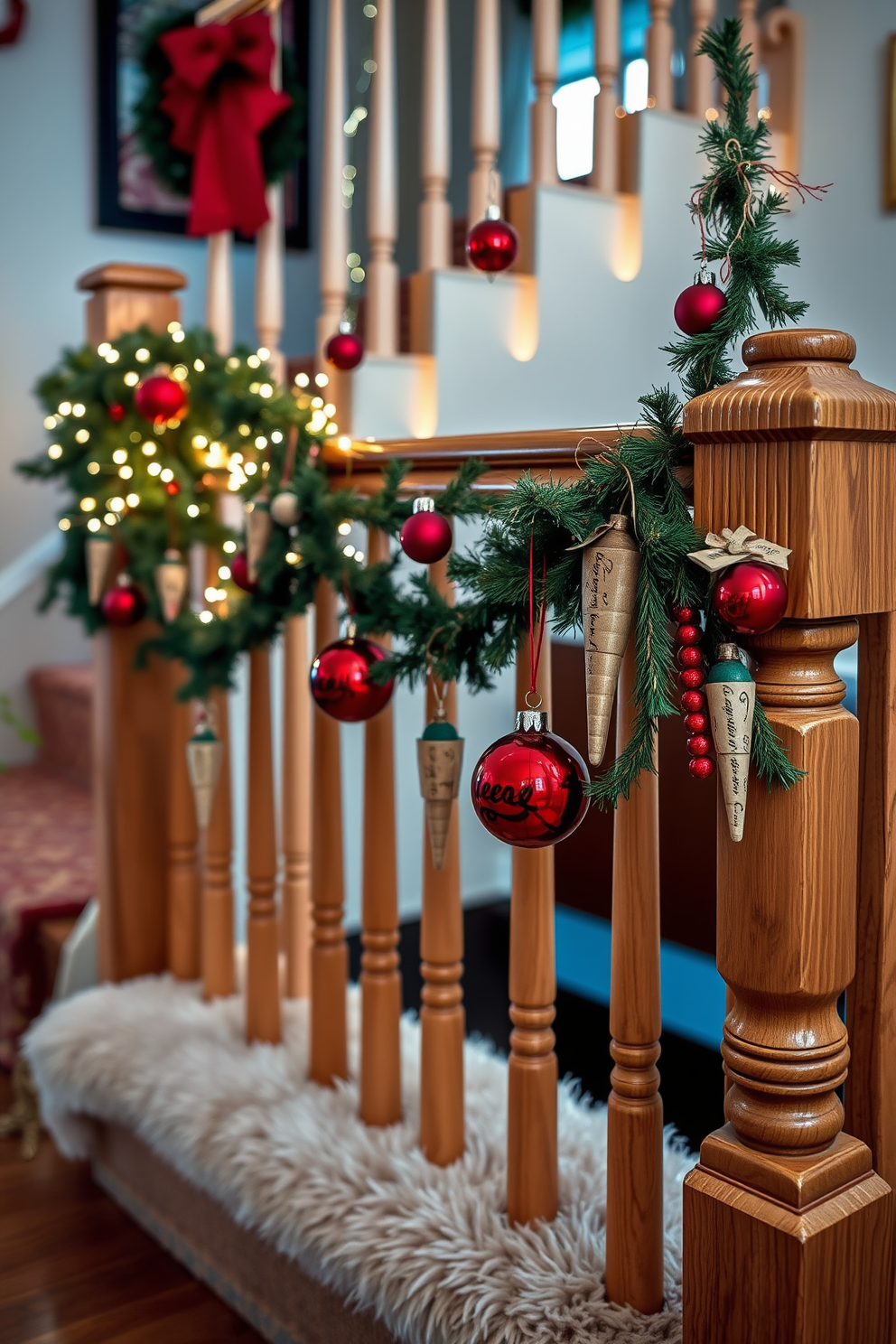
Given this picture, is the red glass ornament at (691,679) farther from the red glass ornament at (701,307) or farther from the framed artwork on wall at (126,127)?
the framed artwork on wall at (126,127)

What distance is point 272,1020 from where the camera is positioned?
1618mm

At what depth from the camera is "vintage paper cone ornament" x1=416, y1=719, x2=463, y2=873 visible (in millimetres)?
1181

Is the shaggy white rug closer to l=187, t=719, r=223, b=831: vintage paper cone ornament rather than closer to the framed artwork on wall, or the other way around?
l=187, t=719, r=223, b=831: vintage paper cone ornament

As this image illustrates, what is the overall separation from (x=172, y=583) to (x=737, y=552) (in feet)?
3.46

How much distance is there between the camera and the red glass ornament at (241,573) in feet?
4.97

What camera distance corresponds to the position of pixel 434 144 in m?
2.03

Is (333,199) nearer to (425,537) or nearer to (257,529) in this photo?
(257,529)

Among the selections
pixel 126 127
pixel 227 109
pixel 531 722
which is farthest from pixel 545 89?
pixel 126 127

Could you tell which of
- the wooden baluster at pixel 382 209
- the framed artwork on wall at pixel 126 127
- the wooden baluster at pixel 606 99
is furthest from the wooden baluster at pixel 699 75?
the framed artwork on wall at pixel 126 127

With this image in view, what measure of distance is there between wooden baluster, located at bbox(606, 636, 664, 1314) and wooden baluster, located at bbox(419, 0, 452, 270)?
48.4 inches

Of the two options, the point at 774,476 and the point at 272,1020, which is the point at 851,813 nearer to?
the point at 774,476

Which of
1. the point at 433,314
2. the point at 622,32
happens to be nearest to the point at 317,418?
the point at 433,314

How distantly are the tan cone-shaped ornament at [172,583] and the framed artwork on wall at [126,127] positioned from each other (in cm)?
204

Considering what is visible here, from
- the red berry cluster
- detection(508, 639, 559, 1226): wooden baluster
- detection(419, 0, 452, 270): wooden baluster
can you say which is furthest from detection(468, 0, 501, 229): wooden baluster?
the red berry cluster
